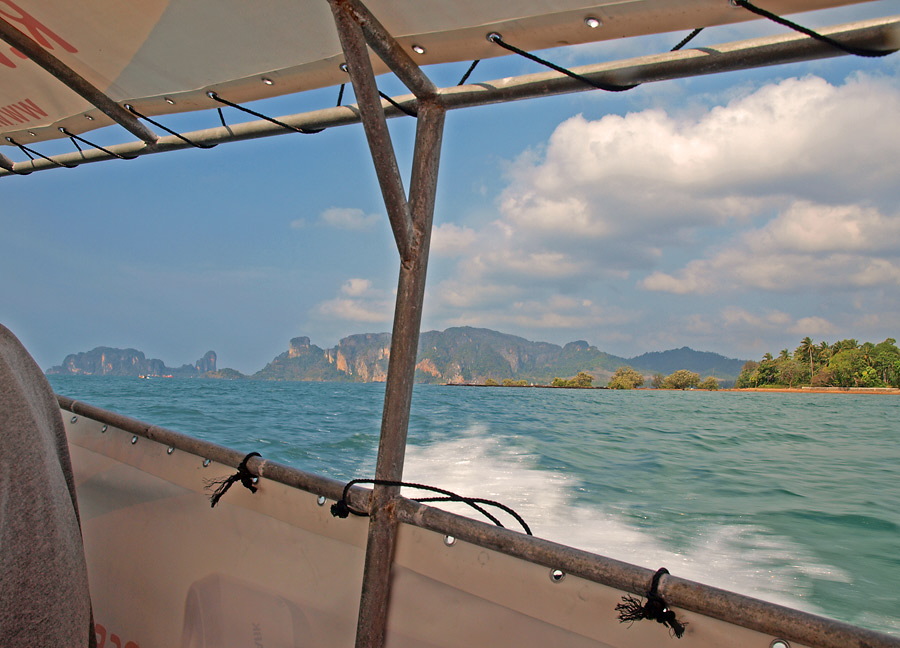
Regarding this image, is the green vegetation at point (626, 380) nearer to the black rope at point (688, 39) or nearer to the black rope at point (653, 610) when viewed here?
the black rope at point (688, 39)

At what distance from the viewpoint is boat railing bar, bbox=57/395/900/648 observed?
2.45 feet

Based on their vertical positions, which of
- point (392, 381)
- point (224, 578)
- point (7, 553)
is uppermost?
point (392, 381)

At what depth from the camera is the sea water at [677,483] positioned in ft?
13.0

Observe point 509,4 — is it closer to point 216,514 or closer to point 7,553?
point 7,553

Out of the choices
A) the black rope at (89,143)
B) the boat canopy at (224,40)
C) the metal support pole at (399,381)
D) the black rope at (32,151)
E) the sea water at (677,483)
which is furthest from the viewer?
the sea water at (677,483)

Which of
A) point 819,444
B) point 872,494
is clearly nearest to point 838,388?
point 819,444

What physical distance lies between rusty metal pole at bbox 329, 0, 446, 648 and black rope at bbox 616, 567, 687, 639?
1.59 feet

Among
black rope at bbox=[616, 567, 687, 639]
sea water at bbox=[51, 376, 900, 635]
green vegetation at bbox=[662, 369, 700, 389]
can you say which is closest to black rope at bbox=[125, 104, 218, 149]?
black rope at bbox=[616, 567, 687, 639]

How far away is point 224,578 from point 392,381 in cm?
66

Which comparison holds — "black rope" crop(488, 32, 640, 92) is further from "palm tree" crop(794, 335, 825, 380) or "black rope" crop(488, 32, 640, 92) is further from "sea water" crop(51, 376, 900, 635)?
"palm tree" crop(794, 335, 825, 380)

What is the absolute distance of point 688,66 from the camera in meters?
1.04

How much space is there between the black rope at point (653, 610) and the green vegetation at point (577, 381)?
44599 mm

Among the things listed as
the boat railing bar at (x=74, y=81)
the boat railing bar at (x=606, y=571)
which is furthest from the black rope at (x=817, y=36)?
the boat railing bar at (x=74, y=81)

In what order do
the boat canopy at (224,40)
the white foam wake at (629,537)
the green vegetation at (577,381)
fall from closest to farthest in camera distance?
the boat canopy at (224,40)
the white foam wake at (629,537)
the green vegetation at (577,381)
